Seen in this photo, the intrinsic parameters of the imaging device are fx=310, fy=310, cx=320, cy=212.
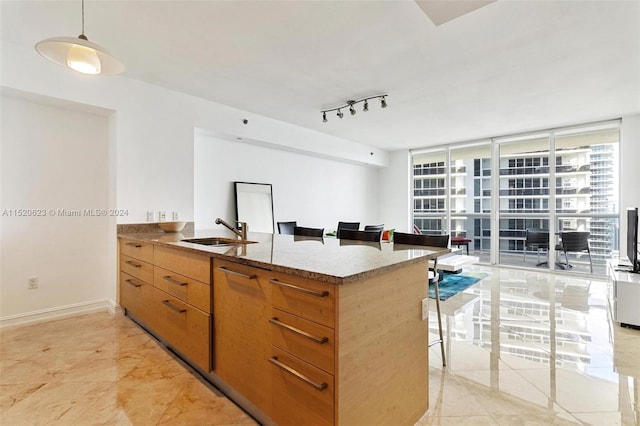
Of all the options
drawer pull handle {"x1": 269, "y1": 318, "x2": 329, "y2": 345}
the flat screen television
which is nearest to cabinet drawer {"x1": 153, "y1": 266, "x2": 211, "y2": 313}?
drawer pull handle {"x1": 269, "y1": 318, "x2": 329, "y2": 345}

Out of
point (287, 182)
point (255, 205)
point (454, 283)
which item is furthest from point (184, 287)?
point (454, 283)

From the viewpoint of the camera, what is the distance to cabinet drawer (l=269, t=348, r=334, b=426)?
118 centimetres

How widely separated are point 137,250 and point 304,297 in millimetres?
2219

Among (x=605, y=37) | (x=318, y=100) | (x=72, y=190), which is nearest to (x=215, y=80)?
(x=318, y=100)

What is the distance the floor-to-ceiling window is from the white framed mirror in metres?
4.03

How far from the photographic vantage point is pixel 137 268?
110 inches

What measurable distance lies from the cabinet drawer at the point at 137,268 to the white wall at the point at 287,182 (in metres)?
1.33

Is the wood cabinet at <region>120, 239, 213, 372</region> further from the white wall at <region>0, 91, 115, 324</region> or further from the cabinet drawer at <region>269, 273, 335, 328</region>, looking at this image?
the white wall at <region>0, 91, 115, 324</region>

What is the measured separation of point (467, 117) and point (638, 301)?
3.12 m

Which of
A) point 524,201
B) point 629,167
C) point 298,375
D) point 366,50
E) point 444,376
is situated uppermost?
point 366,50

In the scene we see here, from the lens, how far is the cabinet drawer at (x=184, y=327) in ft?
6.16

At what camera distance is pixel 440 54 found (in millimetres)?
2898

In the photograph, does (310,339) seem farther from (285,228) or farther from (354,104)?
(285,228)

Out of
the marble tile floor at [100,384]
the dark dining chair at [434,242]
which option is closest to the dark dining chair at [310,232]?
the dark dining chair at [434,242]
